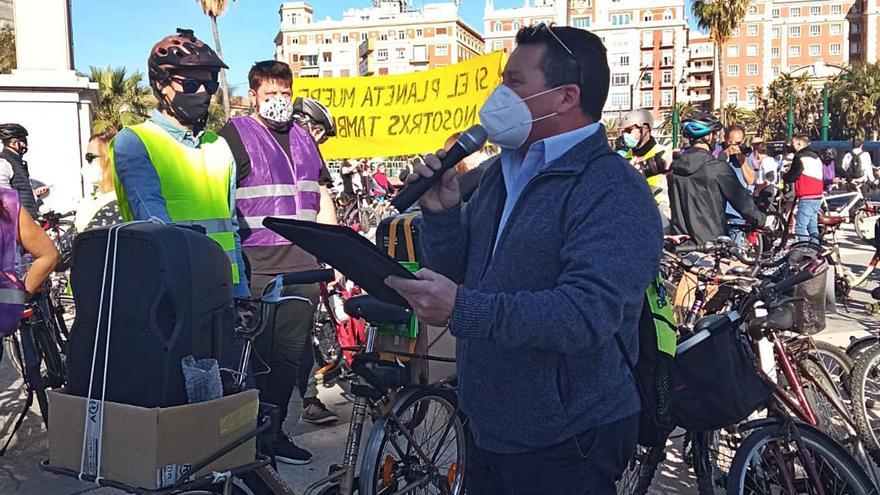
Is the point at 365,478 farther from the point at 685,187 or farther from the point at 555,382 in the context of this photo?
the point at 685,187

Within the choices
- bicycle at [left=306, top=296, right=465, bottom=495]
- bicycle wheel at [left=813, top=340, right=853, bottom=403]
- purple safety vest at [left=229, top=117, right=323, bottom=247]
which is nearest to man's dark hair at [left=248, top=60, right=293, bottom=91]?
purple safety vest at [left=229, top=117, right=323, bottom=247]

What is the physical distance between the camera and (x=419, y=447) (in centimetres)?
319

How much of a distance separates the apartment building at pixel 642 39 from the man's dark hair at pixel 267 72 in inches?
4238

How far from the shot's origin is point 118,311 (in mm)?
2008

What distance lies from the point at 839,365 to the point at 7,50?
38184 millimetres

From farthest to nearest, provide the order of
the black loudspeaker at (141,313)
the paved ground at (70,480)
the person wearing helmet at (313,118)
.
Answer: the person wearing helmet at (313,118) < the paved ground at (70,480) < the black loudspeaker at (141,313)

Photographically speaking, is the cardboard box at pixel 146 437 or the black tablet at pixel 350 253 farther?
the cardboard box at pixel 146 437

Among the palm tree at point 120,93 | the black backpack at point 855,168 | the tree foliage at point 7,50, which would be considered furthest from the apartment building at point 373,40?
the black backpack at point 855,168

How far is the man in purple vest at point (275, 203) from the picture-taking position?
13.3ft

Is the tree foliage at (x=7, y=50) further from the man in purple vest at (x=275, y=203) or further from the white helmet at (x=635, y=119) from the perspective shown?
the man in purple vest at (x=275, y=203)

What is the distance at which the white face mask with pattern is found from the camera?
4152 millimetres

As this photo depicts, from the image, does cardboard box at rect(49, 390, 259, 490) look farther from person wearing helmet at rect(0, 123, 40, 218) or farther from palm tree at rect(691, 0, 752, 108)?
palm tree at rect(691, 0, 752, 108)

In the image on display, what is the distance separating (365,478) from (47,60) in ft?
35.4

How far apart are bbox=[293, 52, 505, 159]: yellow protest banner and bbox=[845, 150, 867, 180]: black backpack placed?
1320cm
